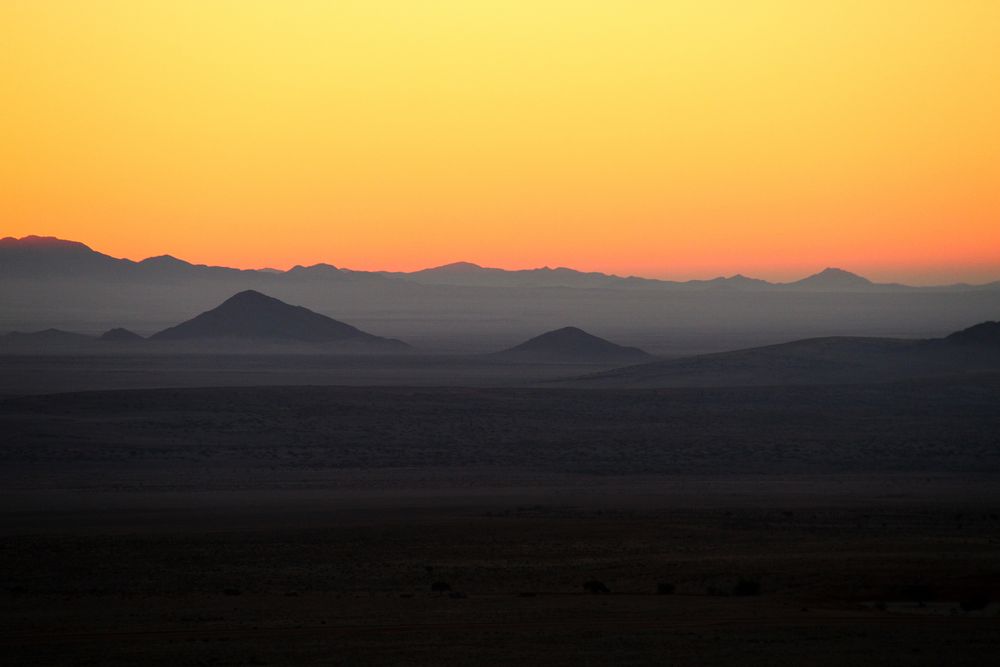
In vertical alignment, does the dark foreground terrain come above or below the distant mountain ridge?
below

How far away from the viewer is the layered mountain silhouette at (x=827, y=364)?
204 ft

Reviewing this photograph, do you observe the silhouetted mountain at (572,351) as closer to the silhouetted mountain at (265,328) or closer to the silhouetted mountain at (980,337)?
the silhouetted mountain at (265,328)

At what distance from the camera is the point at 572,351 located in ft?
311

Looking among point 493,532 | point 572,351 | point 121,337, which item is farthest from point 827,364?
→ point 121,337

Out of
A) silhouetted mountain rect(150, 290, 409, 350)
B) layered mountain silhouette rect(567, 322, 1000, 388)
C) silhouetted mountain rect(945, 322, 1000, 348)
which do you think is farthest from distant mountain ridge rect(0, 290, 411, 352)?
silhouetted mountain rect(945, 322, 1000, 348)

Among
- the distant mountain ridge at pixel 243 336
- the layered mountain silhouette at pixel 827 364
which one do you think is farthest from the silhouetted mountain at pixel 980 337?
the distant mountain ridge at pixel 243 336

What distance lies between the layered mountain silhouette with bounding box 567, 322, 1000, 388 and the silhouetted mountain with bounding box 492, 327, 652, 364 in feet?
71.9

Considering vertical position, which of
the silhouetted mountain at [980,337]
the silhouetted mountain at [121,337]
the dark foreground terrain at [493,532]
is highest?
the silhouetted mountain at [121,337]

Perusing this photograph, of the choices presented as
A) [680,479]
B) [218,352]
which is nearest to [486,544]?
[680,479]

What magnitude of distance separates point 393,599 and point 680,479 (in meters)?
16.8

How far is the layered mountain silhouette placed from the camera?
62.1m

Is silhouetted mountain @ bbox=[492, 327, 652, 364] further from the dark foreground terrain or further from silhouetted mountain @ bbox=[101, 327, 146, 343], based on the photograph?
the dark foreground terrain

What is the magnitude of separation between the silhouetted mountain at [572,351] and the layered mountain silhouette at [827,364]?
71.9 feet

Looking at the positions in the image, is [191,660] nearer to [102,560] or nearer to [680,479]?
[102,560]
